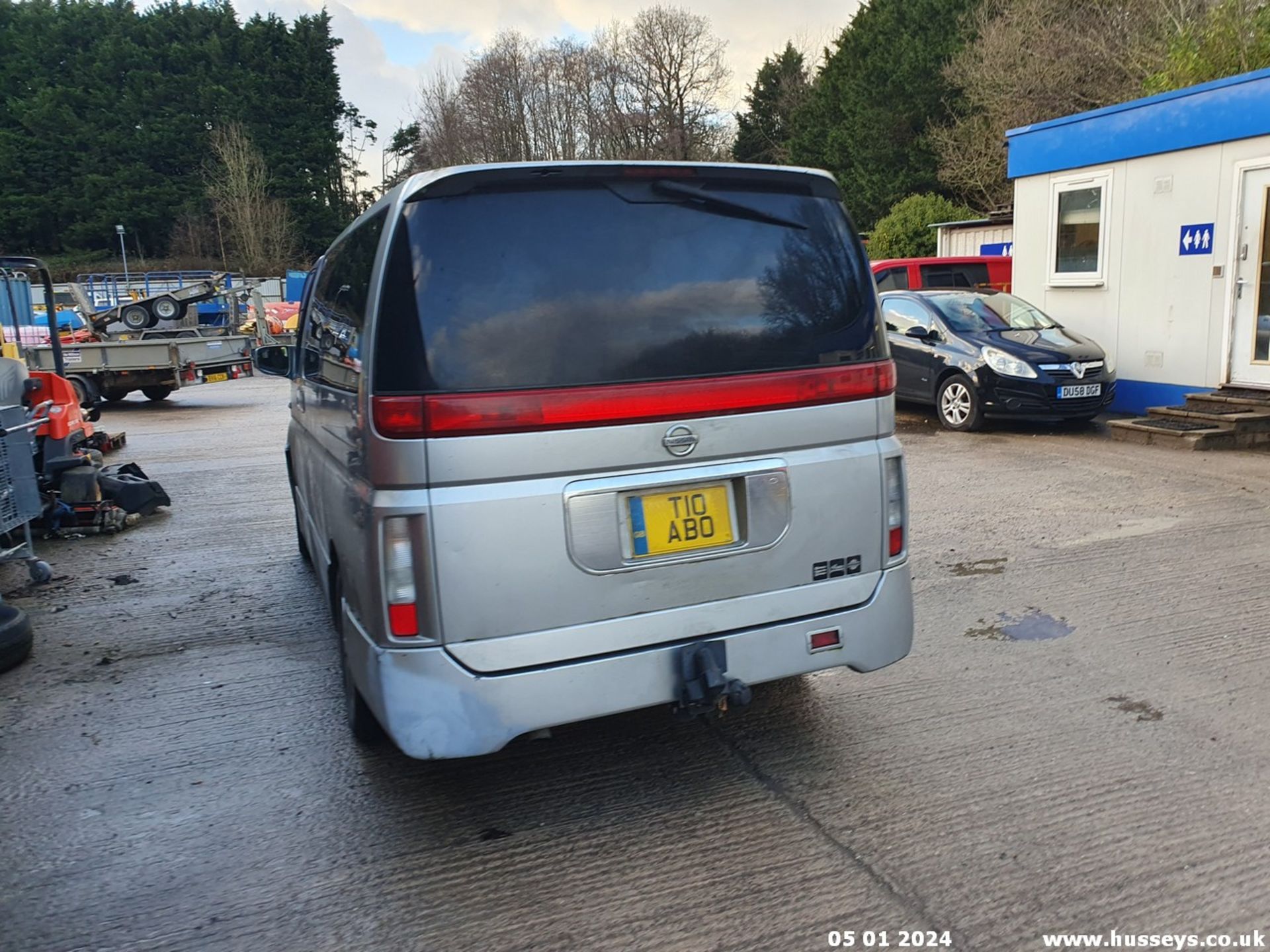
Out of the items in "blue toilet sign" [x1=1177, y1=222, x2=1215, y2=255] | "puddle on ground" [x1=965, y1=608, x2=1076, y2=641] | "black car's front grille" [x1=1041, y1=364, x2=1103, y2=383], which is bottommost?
"puddle on ground" [x1=965, y1=608, x2=1076, y2=641]

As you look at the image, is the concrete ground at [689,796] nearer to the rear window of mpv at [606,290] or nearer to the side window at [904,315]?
the rear window of mpv at [606,290]

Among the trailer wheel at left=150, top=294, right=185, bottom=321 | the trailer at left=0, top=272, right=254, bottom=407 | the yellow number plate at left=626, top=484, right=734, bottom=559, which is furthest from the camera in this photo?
the trailer wheel at left=150, top=294, right=185, bottom=321

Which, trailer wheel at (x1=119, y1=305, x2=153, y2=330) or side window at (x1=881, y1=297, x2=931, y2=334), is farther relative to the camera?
trailer wheel at (x1=119, y1=305, x2=153, y2=330)

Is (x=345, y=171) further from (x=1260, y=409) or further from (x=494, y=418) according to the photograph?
(x=494, y=418)

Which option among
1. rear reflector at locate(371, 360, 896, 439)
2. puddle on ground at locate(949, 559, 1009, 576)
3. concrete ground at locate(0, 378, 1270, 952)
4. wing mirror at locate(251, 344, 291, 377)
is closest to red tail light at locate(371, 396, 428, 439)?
rear reflector at locate(371, 360, 896, 439)

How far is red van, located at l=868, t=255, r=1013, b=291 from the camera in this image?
15.0 metres

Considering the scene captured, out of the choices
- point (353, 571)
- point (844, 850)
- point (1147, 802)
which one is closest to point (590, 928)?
point (844, 850)

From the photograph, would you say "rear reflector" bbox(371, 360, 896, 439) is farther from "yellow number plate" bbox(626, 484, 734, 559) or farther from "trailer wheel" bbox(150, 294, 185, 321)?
"trailer wheel" bbox(150, 294, 185, 321)

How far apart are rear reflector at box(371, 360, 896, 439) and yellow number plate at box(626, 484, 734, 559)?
0.82 feet

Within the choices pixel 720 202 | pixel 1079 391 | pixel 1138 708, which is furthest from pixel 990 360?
pixel 720 202

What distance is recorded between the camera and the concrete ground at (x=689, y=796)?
2.74 meters

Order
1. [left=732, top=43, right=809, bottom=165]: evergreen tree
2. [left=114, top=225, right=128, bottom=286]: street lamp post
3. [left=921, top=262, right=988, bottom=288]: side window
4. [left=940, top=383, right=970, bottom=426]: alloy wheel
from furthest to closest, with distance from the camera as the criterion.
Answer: [left=114, top=225, right=128, bottom=286]: street lamp post < [left=732, top=43, right=809, bottom=165]: evergreen tree < [left=921, top=262, right=988, bottom=288]: side window < [left=940, top=383, right=970, bottom=426]: alloy wheel

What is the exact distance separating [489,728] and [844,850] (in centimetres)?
117

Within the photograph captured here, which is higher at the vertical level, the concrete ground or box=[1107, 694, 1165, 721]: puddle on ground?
the concrete ground
